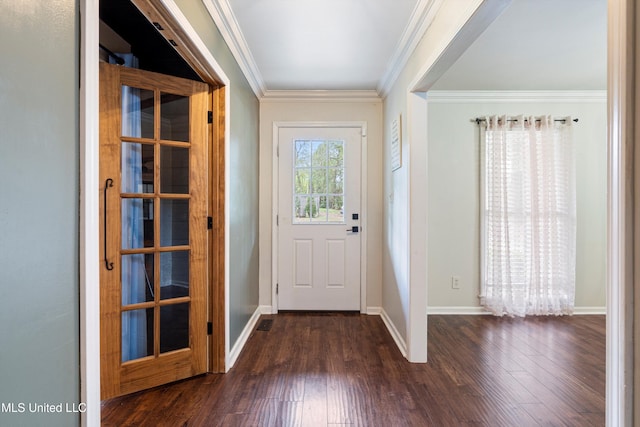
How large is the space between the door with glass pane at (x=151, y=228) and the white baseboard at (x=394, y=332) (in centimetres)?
149

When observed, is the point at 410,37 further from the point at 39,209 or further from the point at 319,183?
the point at 39,209

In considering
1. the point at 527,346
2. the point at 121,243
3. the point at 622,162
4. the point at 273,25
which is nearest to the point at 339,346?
the point at 527,346

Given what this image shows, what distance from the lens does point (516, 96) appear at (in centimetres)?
354

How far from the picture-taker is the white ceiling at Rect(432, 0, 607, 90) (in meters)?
2.11

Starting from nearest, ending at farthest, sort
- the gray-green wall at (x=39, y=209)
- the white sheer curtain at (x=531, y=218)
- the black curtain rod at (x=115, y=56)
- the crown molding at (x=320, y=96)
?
the gray-green wall at (x=39, y=209) → the black curtain rod at (x=115, y=56) → the white sheer curtain at (x=531, y=218) → the crown molding at (x=320, y=96)

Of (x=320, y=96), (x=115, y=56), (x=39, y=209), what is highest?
(x=320, y=96)

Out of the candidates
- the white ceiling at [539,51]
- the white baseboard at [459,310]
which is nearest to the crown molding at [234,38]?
the white ceiling at [539,51]

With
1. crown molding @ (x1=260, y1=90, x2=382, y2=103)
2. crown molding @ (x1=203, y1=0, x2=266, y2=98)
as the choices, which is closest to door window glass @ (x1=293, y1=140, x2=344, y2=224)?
crown molding @ (x1=260, y1=90, x2=382, y2=103)

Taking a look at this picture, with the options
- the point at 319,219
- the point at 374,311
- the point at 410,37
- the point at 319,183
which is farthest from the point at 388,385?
the point at 410,37

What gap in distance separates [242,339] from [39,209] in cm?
218

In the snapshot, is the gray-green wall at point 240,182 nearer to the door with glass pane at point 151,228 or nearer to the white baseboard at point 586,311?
the door with glass pane at point 151,228

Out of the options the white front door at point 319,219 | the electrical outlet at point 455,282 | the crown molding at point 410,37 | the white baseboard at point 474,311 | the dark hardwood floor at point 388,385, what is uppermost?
the crown molding at point 410,37

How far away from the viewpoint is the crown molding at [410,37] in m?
1.99

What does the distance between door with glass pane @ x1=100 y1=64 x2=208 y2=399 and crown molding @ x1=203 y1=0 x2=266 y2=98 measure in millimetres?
429
